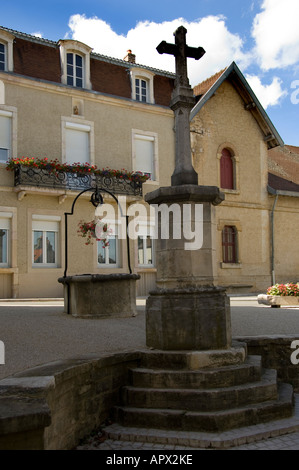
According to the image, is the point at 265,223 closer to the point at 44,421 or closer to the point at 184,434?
the point at 184,434

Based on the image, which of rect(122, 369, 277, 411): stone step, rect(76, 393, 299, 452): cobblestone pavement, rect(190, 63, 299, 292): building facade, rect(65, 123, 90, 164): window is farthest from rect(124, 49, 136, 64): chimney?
rect(76, 393, 299, 452): cobblestone pavement

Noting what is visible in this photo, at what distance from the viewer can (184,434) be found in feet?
14.2

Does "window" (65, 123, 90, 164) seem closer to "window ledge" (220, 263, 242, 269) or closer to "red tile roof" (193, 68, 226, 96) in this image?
"red tile roof" (193, 68, 226, 96)

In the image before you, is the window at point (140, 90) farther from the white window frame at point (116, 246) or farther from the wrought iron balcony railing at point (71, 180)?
the white window frame at point (116, 246)

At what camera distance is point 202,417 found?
439cm

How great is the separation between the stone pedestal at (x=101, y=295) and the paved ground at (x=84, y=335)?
0.90 ft

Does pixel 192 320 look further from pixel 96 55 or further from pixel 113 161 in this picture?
pixel 96 55

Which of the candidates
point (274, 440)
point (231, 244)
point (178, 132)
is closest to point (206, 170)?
Answer: point (231, 244)

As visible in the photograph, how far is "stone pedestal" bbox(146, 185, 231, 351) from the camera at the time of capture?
16.8 feet

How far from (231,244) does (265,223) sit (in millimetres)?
2015

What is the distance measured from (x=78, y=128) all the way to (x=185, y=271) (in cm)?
1303

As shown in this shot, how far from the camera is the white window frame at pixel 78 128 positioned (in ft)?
55.6

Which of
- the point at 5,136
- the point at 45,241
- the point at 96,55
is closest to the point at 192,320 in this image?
the point at 45,241

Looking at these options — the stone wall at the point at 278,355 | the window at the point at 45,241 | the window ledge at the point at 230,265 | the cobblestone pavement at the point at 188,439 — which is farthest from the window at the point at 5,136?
the cobblestone pavement at the point at 188,439
